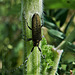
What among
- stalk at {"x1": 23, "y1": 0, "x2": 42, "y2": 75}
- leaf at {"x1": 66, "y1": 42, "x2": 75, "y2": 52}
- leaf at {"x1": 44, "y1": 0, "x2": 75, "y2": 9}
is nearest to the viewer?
stalk at {"x1": 23, "y1": 0, "x2": 42, "y2": 75}

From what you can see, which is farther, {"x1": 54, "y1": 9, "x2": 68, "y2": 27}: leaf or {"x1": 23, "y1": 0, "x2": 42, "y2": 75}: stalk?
{"x1": 54, "y1": 9, "x2": 68, "y2": 27}: leaf

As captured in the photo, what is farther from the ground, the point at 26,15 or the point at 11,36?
the point at 26,15

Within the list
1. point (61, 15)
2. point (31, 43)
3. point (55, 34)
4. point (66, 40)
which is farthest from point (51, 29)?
point (61, 15)

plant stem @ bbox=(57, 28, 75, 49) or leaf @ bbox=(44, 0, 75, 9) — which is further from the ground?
leaf @ bbox=(44, 0, 75, 9)

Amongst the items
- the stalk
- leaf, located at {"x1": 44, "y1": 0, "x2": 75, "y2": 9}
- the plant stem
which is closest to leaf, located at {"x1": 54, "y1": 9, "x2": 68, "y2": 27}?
leaf, located at {"x1": 44, "y1": 0, "x2": 75, "y2": 9}

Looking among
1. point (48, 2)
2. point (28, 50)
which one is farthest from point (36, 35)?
point (48, 2)

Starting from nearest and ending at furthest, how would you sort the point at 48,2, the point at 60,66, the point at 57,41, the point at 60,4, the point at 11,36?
the point at 60,66 → the point at 57,41 → the point at 60,4 → the point at 48,2 → the point at 11,36

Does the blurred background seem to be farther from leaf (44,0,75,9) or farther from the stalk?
the stalk

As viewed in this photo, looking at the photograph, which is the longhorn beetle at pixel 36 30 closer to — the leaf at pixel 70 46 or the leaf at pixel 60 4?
the leaf at pixel 70 46

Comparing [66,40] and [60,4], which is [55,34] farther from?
[60,4]

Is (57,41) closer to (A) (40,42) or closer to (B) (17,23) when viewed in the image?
(A) (40,42)
